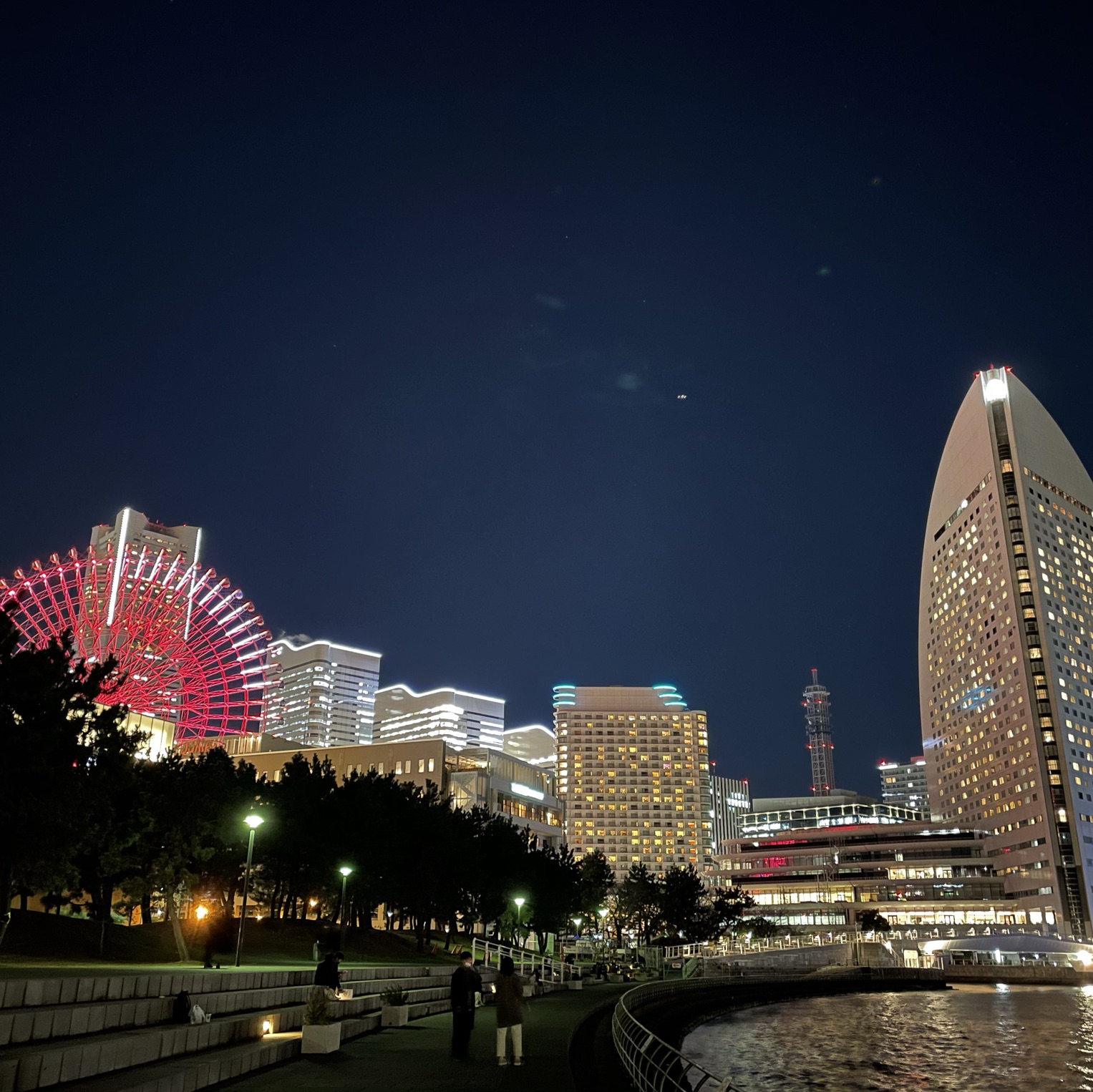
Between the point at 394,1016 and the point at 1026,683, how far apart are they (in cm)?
17642

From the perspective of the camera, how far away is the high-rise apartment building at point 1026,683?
164 metres

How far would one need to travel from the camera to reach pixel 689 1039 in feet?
161

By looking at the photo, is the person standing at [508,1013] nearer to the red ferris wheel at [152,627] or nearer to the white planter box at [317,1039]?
the white planter box at [317,1039]

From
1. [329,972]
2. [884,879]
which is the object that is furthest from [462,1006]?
[884,879]

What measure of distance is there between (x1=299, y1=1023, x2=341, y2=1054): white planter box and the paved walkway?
0.39 ft

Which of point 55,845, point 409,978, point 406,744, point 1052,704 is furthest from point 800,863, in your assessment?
point 55,845

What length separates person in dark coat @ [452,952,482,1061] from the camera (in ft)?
61.4

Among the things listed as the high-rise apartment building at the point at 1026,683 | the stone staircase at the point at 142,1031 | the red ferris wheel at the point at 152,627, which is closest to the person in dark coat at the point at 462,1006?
the stone staircase at the point at 142,1031

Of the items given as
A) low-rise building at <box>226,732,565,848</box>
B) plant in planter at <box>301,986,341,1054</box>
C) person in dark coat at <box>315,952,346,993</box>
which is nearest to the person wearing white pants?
plant in planter at <box>301,986,341,1054</box>

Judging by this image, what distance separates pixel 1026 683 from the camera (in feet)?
577

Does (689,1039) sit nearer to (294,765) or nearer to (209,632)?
(294,765)

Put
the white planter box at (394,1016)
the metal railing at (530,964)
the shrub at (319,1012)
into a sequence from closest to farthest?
the shrub at (319,1012) < the white planter box at (394,1016) < the metal railing at (530,964)

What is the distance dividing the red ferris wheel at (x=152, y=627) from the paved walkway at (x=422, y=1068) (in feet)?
117

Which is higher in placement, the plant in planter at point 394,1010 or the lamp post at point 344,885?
the lamp post at point 344,885
